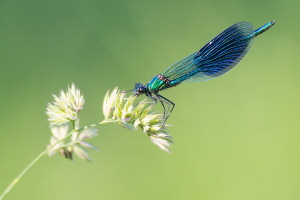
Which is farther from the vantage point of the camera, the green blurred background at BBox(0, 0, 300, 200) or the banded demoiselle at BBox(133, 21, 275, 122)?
the green blurred background at BBox(0, 0, 300, 200)

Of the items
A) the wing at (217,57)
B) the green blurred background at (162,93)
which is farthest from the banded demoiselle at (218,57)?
the green blurred background at (162,93)

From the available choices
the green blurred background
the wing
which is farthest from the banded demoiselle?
the green blurred background

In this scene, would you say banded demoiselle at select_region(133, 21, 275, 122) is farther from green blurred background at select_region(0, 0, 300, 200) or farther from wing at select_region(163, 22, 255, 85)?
green blurred background at select_region(0, 0, 300, 200)

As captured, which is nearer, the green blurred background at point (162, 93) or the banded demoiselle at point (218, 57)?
the banded demoiselle at point (218, 57)

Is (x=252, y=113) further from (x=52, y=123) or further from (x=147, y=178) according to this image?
(x=52, y=123)

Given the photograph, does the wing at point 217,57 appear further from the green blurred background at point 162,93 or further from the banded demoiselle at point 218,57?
the green blurred background at point 162,93

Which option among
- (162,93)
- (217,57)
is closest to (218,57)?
(217,57)

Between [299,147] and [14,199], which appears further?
[299,147]

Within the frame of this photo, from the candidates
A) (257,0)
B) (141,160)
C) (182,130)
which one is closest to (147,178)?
(141,160)
